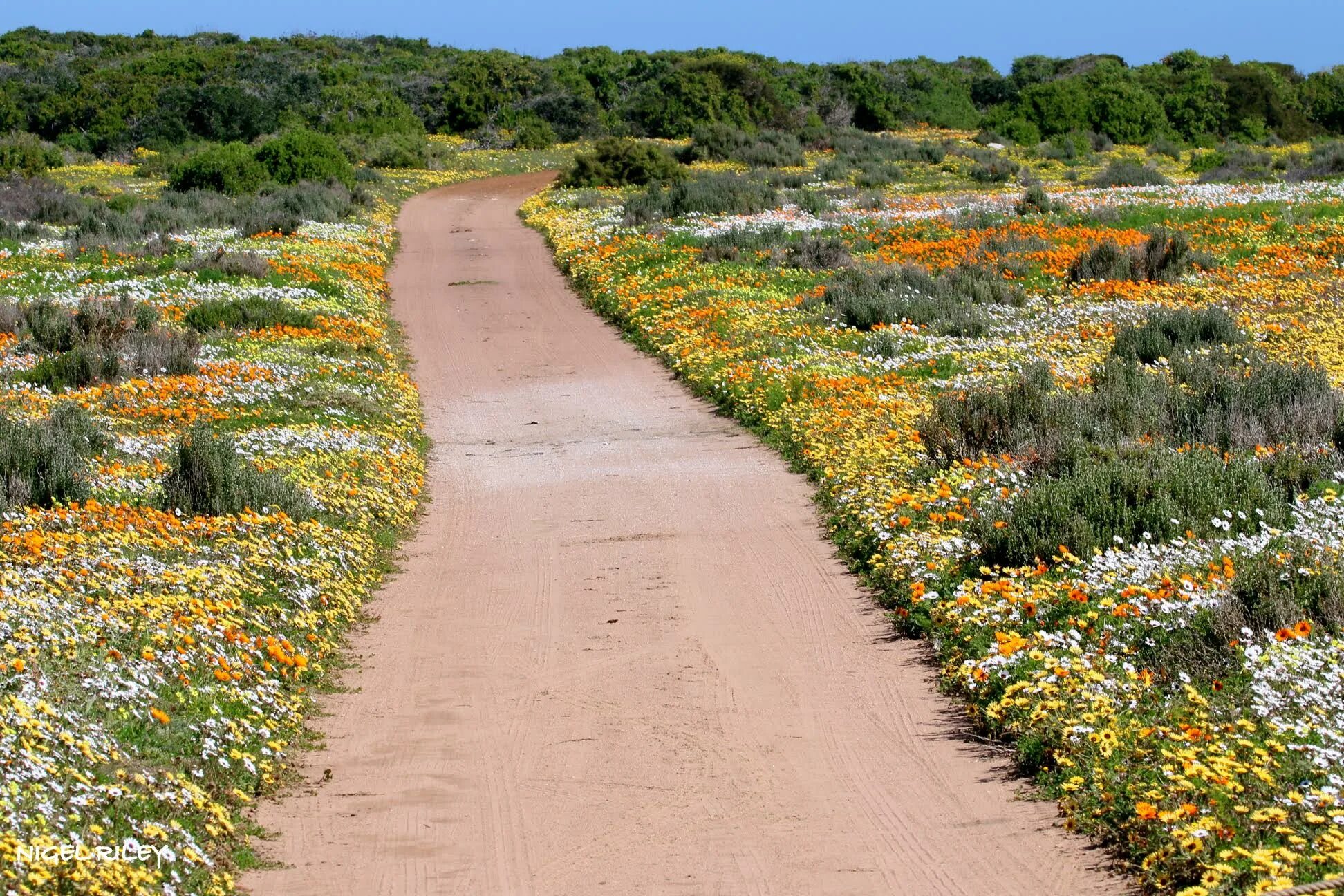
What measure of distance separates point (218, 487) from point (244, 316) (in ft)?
31.2

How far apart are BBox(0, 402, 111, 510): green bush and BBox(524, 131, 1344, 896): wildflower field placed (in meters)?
5.51

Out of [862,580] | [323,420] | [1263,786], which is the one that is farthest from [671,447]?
[1263,786]

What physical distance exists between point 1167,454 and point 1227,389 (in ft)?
9.24

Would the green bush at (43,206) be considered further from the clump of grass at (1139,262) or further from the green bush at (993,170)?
the green bush at (993,170)

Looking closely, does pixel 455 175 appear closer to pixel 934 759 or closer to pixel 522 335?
pixel 522 335

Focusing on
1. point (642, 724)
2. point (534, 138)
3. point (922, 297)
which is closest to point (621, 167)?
point (534, 138)

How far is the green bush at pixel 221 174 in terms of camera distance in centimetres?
3753

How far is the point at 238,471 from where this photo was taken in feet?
33.0

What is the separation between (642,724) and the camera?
23.3 ft

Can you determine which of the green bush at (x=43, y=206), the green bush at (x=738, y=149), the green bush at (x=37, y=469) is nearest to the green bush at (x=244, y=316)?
the green bush at (x=37, y=469)

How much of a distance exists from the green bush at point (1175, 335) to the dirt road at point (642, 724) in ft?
17.6

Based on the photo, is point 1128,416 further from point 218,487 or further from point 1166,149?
point 1166,149

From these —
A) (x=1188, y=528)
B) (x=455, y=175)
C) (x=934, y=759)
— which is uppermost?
(x=455, y=175)

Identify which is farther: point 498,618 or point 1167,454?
point 1167,454
